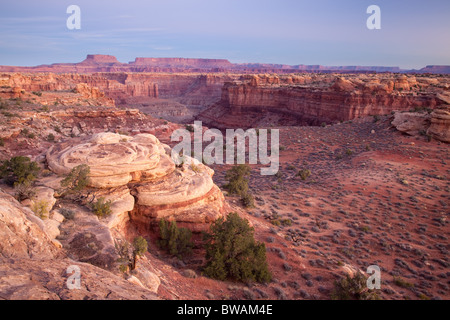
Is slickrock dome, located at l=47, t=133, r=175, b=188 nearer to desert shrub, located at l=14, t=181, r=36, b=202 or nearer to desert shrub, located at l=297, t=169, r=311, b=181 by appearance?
desert shrub, located at l=14, t=181, r=36, b=202

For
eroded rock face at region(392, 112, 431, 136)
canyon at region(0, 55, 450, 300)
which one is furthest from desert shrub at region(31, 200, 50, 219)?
eroded rock face at region(392, 112, 431, 136)

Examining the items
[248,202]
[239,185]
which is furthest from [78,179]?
[239,185]

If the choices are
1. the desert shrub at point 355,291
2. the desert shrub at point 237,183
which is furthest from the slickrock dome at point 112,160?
the desert shrub at point 355,291

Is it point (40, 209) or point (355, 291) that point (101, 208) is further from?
point (355, 291)

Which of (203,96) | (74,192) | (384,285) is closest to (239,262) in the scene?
(384,285)

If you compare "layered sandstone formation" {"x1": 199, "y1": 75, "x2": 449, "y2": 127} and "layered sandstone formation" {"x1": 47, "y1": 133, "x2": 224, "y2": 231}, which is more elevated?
"layered sandstone formation" {"x1": 199, "y1": 75, "x2": 449, "y2": 127}
